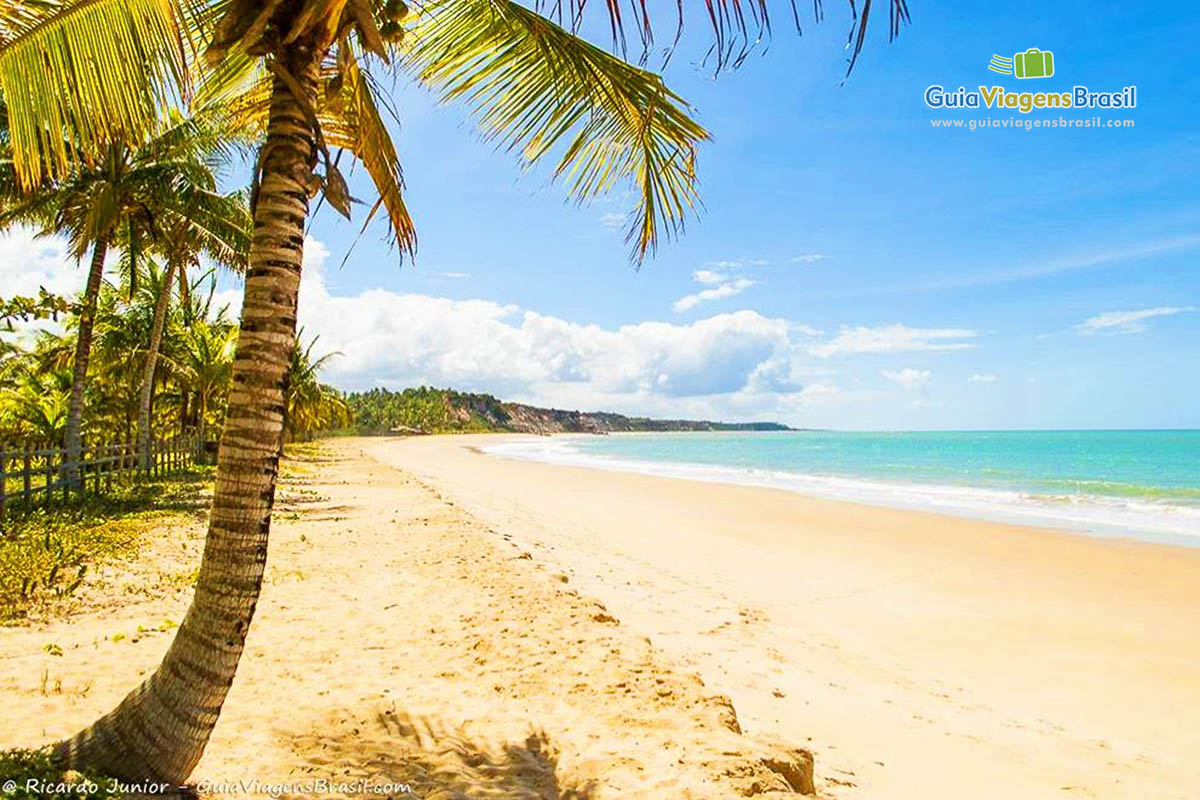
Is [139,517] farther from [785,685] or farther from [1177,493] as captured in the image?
[1177,493]

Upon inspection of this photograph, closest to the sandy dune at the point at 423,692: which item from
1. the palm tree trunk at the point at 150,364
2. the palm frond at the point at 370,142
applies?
the palm frond at the point at 370,142

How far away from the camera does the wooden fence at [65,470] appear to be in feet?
32.9

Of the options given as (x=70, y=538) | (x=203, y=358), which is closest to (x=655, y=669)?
(x=70, y=538)

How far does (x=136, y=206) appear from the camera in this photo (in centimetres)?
1399

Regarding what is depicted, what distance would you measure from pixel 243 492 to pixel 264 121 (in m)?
2.89

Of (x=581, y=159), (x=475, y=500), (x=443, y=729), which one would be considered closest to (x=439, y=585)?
(x=443, y=729)

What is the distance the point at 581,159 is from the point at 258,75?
7.91ft

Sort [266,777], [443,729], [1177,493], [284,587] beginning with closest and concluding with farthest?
[266,777] → [443,729] → [284,587] → [1177,493]

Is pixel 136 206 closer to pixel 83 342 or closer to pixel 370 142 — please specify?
pixel 83 342

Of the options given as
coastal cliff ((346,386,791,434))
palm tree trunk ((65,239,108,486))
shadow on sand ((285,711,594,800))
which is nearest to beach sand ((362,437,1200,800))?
shadow on sand ((285,711,594,800))

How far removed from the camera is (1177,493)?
2230cm

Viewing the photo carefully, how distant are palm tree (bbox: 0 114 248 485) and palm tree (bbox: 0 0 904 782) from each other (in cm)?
1020

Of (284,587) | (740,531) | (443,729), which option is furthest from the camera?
(740,531)

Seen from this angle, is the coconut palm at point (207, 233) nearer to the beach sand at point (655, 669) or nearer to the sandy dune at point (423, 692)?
the beach sand at point (655, 669)
